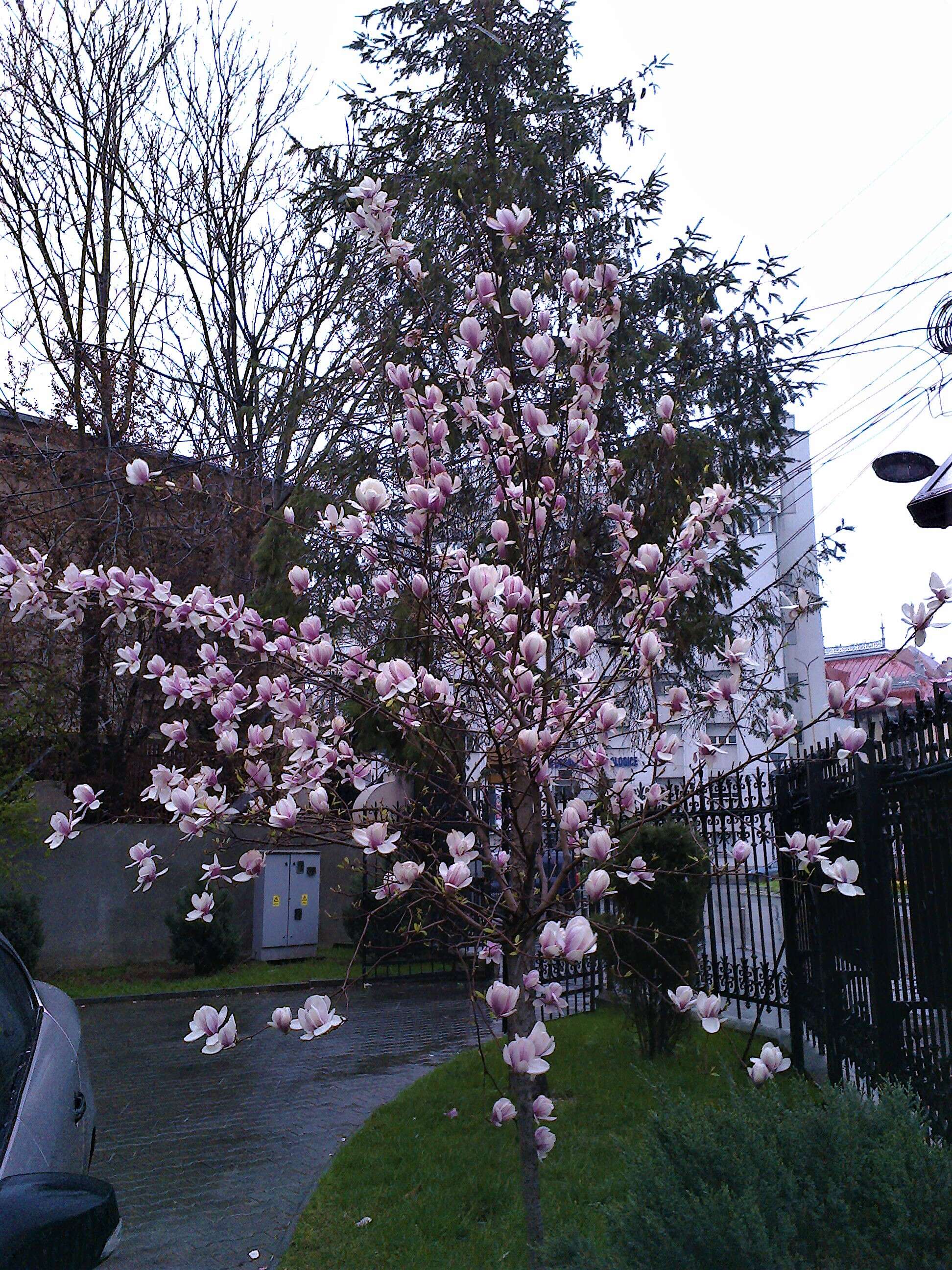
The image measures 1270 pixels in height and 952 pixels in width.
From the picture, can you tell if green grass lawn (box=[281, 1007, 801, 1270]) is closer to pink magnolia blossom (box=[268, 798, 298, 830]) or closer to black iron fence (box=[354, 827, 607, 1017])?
black iron fence (box=[354, 827, 607, 1017])

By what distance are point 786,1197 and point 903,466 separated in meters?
7.07

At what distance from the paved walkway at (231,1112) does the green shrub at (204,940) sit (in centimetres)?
194

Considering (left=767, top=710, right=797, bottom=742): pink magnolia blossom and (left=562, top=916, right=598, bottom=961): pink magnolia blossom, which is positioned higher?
(left=767, top=710, right=797, bottom=742): pink magnolia blossom

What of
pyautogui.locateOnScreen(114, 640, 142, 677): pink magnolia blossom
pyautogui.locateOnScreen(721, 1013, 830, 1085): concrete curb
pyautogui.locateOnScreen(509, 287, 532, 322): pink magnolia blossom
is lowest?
pyautogui.locateOnScreen(721, 1013, 830, 1085): concrete curb

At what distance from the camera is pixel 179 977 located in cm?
1578

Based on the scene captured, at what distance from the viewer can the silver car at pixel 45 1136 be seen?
2.17 metres

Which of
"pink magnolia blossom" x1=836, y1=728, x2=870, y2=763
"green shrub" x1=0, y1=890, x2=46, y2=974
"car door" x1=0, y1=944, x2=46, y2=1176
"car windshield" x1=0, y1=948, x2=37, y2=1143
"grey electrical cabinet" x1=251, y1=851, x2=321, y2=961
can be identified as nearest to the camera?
"car door" x1=0, y1=944, x2=46, y2=1176

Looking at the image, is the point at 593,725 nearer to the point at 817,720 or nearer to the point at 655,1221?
the point at 817,720

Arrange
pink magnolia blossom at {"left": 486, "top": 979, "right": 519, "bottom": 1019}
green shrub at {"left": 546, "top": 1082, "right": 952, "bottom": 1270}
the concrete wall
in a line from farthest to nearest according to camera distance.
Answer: the concrete wall
pink magnolia blossom at {"left": 486, "top": 979, "right": 519, "bottom": 1019}
green shrub at {"left": 546, "top": 1082, "right": 952, "bottom": 1270}

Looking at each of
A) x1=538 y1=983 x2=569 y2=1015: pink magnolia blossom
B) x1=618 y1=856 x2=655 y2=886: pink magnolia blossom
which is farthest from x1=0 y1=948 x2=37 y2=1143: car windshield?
x1=618 y1=856 x2=655 y2=886: pink magnolia blossom

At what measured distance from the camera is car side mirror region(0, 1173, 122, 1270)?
2.13 metres

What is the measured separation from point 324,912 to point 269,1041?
8.25 m

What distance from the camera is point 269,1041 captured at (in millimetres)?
11109

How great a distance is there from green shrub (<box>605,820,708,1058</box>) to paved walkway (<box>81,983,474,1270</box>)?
7.15ft
